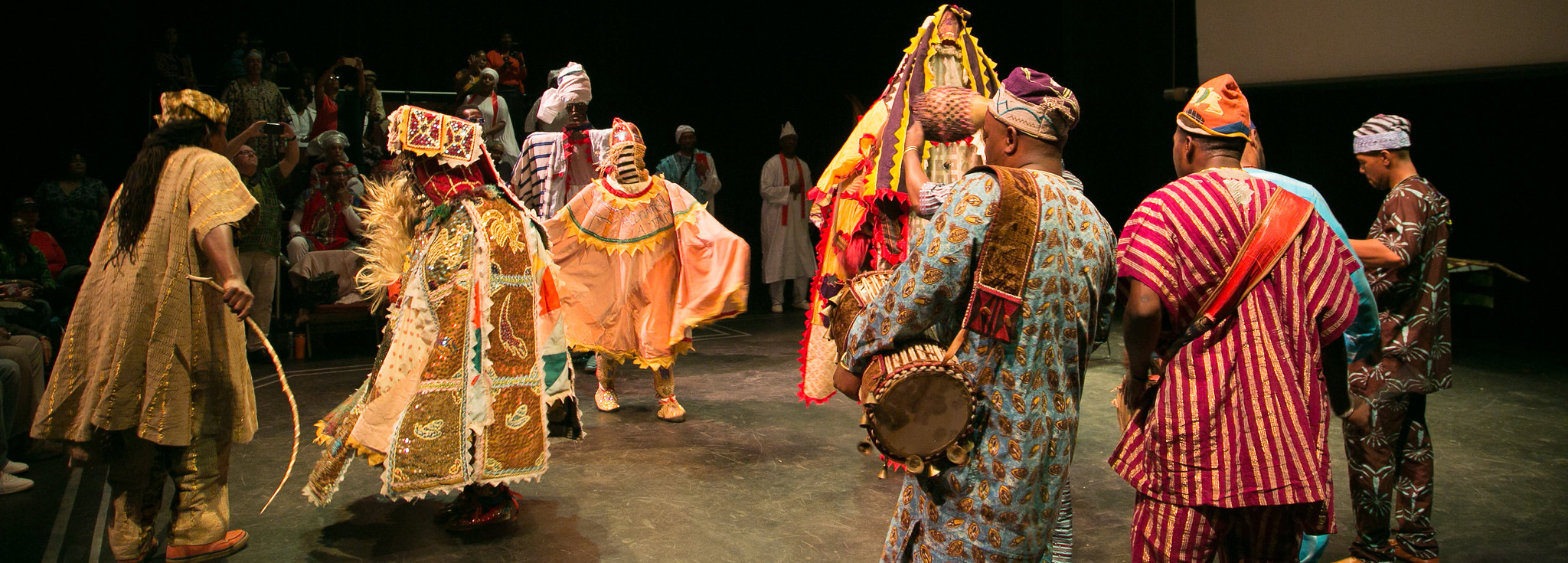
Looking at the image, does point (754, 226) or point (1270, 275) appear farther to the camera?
point (754, 226)

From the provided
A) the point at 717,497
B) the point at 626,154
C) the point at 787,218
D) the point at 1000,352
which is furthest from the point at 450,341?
the point at 787,218

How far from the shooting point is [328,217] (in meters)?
8.03

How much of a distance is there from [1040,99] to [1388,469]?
2.27 metres

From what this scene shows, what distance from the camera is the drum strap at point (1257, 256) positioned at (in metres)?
1.97

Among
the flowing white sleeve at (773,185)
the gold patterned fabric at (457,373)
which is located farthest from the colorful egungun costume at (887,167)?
the flowing white sleeve at (773,185)

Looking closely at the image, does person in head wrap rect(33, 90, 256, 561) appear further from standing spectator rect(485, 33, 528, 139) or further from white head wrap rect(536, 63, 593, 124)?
standing spectator rect(485, 33, 528, 139)

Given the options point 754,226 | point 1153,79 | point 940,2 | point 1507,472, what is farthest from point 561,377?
point 754,226

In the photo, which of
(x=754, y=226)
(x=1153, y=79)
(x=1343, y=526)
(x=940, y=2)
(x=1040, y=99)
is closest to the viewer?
(x=1040, y=99)

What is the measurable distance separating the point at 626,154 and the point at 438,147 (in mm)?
1765

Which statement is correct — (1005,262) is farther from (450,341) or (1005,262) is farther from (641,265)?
(641,265)

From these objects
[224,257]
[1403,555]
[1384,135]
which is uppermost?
[1384,135]

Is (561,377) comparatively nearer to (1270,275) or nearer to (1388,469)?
(1270,275)

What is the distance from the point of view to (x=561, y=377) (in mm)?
3758

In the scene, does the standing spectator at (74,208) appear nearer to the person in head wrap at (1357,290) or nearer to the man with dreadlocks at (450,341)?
the man with dreadlocks at (450,341)
